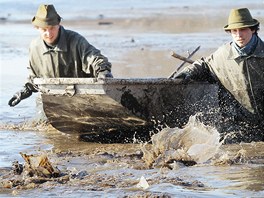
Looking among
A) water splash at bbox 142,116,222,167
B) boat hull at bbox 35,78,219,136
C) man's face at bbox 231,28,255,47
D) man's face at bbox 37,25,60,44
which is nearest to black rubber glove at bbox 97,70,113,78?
boat hull at bbox 35,78,219,136

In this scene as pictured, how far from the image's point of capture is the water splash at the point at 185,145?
816 centimetres

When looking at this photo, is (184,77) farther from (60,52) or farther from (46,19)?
(46,19)

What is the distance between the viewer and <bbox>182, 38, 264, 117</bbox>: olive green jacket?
907 cm

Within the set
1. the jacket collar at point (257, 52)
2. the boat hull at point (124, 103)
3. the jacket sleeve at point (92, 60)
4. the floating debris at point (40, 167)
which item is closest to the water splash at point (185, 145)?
the boat hull at point (124, 103)

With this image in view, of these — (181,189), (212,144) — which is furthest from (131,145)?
(181,189)

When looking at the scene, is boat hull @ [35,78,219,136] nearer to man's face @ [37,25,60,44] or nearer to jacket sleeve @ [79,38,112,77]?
jacket sleeve @ [79,38,112,77]

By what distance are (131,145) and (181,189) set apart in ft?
7.60

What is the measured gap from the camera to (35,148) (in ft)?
31.2

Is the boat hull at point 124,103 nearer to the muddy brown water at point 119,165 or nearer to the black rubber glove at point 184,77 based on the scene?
the black rubber glove at point 184,77

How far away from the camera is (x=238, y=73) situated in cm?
921

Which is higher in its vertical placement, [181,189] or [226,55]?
[226,55]

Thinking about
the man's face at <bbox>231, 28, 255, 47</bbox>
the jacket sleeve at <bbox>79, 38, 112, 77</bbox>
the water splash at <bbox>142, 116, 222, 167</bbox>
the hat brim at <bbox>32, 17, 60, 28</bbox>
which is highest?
the hat brim at <bbox>32, 17, 60, 28</bbox>

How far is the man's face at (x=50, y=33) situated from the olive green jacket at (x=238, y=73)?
1474mm

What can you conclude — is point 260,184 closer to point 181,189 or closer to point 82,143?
point 181,189
